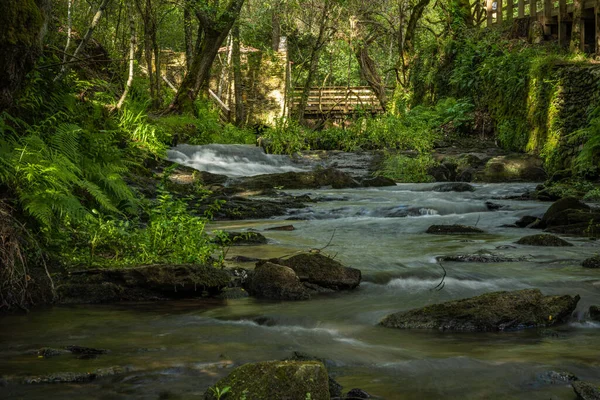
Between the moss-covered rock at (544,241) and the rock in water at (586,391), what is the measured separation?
5719mm

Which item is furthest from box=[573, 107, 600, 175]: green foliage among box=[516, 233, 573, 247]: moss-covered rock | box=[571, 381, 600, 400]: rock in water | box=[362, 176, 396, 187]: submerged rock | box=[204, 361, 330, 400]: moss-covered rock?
box=[204, 361, 330, 400]: moss-covered rock

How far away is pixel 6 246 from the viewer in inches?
205

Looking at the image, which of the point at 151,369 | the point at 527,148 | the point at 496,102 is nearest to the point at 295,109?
the point at 496,102

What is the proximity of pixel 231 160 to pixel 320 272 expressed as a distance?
1376cm

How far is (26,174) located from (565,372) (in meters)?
4.47

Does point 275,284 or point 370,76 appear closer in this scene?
point 275,284

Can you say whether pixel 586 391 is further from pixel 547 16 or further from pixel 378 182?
pixel 547 16

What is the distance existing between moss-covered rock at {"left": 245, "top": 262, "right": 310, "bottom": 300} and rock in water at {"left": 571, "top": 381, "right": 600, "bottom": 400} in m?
2.97

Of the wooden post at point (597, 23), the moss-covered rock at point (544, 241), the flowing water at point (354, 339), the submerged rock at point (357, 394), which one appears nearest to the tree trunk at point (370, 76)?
the wooden post at point (597, 23)

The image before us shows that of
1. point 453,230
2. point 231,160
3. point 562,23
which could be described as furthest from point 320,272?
point 562,23

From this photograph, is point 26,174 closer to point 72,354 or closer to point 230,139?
point 72,354

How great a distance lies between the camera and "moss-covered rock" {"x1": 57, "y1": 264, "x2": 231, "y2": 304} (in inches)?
232

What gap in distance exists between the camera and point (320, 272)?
6645 millimetres

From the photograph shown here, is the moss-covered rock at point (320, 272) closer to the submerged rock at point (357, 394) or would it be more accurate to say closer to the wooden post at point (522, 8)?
the submerged rock at point (357, 394)
